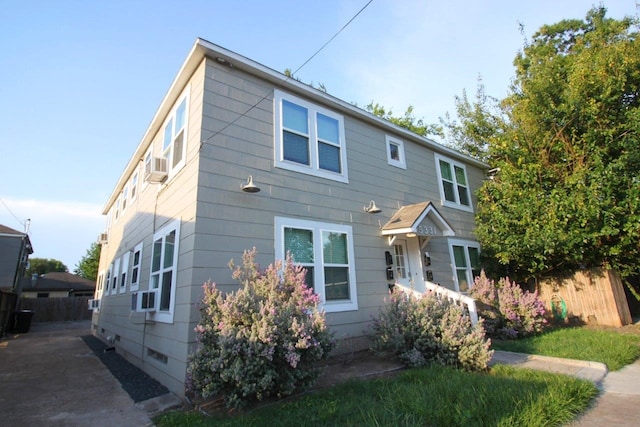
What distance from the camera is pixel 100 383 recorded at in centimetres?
584

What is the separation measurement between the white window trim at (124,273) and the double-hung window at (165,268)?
3.19 metres

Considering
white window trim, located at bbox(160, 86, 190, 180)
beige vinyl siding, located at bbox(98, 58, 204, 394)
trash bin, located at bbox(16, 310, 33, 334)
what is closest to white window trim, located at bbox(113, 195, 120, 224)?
beige vinyl siding, located at bbox(98, 58, 204, 394)

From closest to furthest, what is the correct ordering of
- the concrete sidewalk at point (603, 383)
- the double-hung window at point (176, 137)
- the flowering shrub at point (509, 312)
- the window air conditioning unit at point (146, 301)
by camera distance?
the concrete sidewalk at point (603, 383), the window air conditioning unit at point (146, 301), the double-hung window at point (176, 137), the flowering shrub at point (509, 312)

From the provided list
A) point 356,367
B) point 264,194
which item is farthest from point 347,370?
point 264,194

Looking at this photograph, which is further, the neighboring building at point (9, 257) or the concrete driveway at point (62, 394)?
the neighboring building at point (9, 257)

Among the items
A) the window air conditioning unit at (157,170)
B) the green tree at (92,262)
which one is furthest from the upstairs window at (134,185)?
the green tree at (92,262)

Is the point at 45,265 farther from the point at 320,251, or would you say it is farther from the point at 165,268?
the point at 320,251

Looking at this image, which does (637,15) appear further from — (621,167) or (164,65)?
(164,65)

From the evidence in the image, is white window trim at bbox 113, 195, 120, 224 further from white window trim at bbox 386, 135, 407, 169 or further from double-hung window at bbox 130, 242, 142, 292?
white window trim at bbox 386, 135, 407, 169

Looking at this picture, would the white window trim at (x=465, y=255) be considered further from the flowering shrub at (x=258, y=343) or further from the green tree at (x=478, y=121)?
the green tree at (x=478, y=121)

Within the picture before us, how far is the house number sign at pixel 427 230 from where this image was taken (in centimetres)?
753

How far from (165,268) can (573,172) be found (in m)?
10.1

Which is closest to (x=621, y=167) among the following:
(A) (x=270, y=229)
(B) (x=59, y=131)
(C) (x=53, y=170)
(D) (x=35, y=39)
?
(A) (x=270, y=229)

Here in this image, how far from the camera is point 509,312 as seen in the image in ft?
25.5
